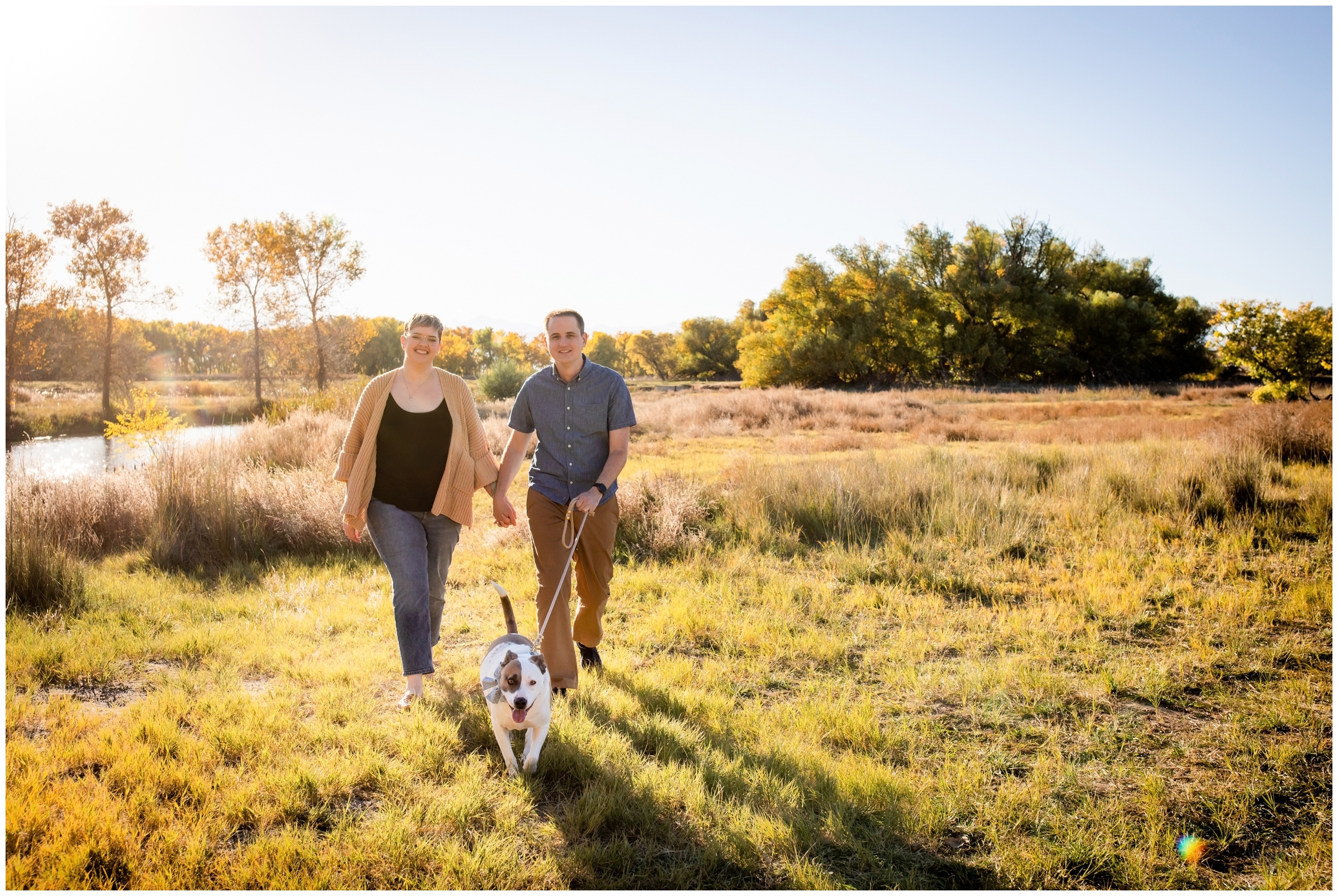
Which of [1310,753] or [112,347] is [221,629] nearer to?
[1310,753]

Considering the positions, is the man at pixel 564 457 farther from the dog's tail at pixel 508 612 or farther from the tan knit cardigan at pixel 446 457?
the dog's tail at pixel 508 612

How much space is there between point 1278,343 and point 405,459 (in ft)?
69.8

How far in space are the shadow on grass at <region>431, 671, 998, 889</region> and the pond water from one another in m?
8.25

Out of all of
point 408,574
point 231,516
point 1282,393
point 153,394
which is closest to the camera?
point 408,574

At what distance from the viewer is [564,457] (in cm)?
414

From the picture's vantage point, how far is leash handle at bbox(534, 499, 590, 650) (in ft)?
12.6

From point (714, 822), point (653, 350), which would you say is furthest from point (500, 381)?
point (653, 350)

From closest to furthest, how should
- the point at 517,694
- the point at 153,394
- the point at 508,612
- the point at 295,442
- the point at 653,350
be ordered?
the point at 517,694, the point at 508,612, the point at 295,442, the point at 153,394, the point at 653,350

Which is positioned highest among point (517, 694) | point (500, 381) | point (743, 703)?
point (500, 381)

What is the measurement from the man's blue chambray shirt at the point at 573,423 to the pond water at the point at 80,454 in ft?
23.6

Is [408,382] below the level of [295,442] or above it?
above

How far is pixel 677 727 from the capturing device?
148 inches

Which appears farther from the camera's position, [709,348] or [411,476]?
[709,348]

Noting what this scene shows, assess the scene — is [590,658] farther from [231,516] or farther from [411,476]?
[231,516]
